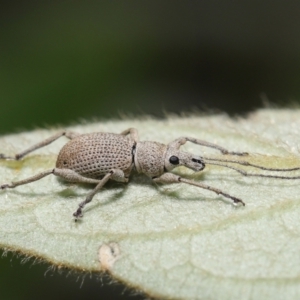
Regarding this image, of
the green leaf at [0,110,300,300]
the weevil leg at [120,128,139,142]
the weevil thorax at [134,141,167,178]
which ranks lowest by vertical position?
the green leaf at [0,110,300,300]

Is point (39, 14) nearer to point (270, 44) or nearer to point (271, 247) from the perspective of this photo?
point (270, 44)

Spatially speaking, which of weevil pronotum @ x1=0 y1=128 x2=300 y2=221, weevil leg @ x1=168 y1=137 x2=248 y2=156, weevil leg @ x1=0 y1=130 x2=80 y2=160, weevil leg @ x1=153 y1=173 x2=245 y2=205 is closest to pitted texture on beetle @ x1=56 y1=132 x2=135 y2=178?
weevil pronotum @ x1=0 y1=128 x2=300 y2=221

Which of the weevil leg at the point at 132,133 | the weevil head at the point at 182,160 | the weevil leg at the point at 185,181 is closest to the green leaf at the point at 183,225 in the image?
the weevil leg at the point at 185,181

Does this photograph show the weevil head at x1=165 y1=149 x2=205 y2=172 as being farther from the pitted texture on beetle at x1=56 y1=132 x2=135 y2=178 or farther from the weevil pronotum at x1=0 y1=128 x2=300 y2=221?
the pitted texture on beetle at x1=56 y1=132 x2=135 y2=178

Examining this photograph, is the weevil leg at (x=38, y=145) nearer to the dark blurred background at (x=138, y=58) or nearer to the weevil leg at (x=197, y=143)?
the weevil leg at (x=197, y=143)

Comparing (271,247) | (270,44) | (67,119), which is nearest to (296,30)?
(270,44)

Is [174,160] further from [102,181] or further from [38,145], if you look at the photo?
[38,145]
